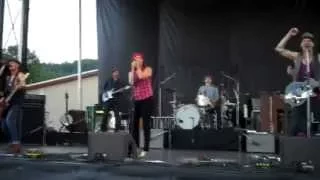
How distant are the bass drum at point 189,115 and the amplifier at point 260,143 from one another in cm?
100

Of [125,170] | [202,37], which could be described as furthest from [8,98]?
[202,37]

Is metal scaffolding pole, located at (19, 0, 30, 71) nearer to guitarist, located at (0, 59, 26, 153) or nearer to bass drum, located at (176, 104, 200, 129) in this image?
guitarist, located at (0, 59, 26, 153)

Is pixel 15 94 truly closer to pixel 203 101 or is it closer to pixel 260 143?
pixel 203 101

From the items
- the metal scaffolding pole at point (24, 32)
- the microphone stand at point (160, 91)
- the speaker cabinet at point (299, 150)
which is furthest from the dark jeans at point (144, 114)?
the microphone stand at point (160, 91)

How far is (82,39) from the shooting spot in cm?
1296

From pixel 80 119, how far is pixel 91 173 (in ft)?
21.4

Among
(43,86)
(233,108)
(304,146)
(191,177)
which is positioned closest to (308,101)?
(304,146)

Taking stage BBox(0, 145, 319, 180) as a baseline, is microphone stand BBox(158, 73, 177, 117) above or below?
above

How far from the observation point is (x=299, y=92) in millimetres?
6363

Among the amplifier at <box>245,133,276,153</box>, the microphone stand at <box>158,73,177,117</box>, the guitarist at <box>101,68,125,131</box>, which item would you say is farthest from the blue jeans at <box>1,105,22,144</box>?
the microphone stand at <box>158,73,177,117</box>

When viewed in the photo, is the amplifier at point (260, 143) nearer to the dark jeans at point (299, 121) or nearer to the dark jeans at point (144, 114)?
the dark jeans at point (144, 114)

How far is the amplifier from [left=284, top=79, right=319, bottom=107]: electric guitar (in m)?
2.77

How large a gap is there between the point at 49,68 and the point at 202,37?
5793 millimetres

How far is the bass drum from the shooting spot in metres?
9.77
